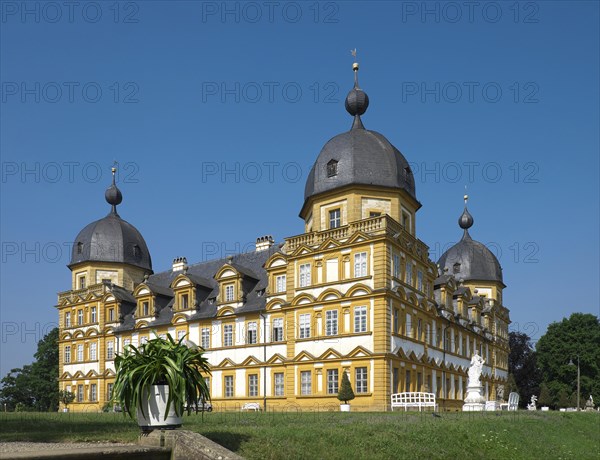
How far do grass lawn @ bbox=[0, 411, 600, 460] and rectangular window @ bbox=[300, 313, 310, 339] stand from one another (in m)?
14.1

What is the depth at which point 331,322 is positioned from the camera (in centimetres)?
3672

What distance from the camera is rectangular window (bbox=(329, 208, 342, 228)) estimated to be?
38.6 meters

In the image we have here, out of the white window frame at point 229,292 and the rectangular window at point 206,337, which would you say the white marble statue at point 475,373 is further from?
the rectangular window at point 206,337

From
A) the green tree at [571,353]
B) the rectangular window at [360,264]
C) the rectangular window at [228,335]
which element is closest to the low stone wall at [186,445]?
the rectangular window at [360,264]

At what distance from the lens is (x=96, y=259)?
56.0m

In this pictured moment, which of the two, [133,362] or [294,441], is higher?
[133,362]

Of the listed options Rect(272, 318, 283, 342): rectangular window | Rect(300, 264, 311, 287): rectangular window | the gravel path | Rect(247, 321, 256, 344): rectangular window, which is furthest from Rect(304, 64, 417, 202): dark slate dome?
the gravel path

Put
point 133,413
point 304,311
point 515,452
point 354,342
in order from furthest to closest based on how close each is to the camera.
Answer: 1. point 304,311
2. point 354,342
3. point 515,452
4. point 133,413

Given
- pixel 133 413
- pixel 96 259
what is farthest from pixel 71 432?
pixel 96 259

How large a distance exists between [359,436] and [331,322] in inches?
764

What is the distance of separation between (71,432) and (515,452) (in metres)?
13.1

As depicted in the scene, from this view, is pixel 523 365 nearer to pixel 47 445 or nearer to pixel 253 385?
pixel 253 385

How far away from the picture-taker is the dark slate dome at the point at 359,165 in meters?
38.3

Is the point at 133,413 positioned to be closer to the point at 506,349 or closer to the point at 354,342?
the point at 354,342
